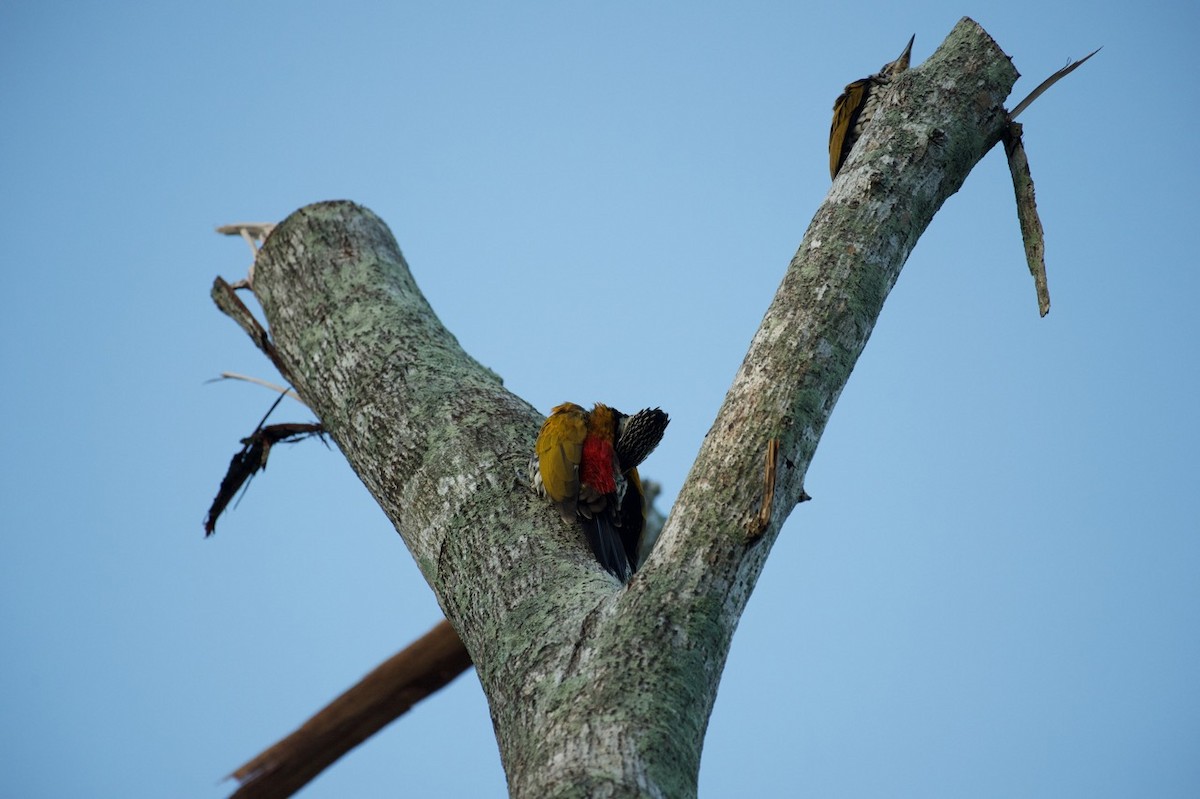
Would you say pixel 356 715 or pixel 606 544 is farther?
pixel 356 715

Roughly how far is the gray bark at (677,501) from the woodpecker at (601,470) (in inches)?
6.2

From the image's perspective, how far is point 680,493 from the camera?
2.52 meters

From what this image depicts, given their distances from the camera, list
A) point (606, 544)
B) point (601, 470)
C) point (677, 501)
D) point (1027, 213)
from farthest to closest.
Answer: point (601, 470), point (606, 544), point (1027, 213), point (677, 501)

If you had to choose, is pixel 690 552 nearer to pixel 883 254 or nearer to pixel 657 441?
pixel 883 254

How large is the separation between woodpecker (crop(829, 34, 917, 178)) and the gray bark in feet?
2.28

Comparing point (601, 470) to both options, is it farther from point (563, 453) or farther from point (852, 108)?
point (852, 108)

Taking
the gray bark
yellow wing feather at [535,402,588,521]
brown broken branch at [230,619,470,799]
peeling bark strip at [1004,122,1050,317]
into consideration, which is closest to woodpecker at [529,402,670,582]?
yellow wing feather at [535,402,588,521]

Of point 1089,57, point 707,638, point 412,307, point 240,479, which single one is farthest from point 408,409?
point 1089,57

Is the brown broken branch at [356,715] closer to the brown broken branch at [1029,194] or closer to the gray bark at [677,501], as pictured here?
the gray bark at [677,501]

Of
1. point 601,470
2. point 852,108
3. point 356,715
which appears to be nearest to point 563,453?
point 601,470

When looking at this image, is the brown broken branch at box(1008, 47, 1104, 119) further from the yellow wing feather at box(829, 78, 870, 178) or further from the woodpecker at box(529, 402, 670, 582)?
the woodpecker at box(529, 402, 670, 582)

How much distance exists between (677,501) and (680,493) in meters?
0.02

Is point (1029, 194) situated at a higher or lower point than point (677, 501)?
higher

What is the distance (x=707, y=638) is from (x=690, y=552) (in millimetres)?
197
